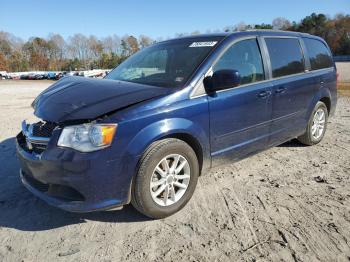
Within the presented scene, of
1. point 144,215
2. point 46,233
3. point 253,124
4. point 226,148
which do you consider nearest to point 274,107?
point 253,124

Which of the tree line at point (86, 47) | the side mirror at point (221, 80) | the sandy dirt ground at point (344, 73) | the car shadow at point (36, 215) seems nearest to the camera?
the car shadow at point (36, 215)

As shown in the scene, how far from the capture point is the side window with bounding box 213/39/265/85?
3.89 meters

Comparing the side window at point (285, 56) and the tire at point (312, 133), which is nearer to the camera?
the side window at point (285, 56)

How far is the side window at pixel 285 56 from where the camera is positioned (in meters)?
4.59

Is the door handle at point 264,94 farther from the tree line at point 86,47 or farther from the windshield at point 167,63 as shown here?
the tree line at point 86,47

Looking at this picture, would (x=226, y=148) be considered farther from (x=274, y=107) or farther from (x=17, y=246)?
(x=17, y=246)

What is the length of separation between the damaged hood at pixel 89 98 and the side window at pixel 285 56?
6.29 ft

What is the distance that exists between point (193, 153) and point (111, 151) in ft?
3.14

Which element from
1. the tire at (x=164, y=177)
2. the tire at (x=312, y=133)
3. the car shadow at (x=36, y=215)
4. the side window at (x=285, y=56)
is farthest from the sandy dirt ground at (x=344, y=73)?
the car shadow at (x=36, y=215)

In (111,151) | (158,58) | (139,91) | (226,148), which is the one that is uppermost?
(158,58)

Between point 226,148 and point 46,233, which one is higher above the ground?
point 226,148

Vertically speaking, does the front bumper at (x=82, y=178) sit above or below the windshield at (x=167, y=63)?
below

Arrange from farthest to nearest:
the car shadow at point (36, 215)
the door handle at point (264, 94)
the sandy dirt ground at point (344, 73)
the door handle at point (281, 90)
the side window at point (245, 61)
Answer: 1. the sandy dirt ground at point (344, 73)
2. the door handle at point (281, 90)
3. the door handle at point (264, 94)
4. the side window at point (245, 61)
5. the car shadow at point (36, 215)

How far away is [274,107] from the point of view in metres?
4.52
